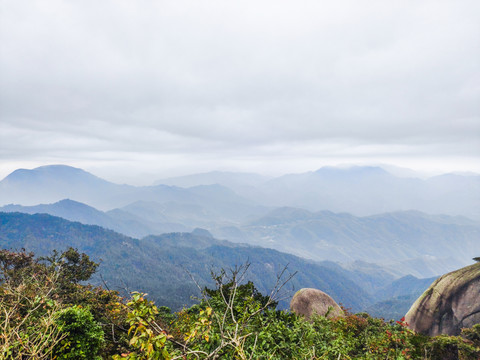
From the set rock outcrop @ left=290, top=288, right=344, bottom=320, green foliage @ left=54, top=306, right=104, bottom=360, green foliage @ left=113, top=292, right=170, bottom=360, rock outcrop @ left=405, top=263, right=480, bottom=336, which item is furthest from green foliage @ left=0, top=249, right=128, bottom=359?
rock outcrop @ left=405, top=263, right=480, bottom=336

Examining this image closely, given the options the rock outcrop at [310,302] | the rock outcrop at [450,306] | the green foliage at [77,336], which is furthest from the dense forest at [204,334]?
the rock outcrop at [310,302]

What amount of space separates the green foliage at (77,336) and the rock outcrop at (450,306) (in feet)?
114

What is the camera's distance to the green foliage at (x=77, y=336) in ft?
39.9

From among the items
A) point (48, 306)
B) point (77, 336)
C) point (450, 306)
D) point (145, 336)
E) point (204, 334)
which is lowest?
point (450, 306)

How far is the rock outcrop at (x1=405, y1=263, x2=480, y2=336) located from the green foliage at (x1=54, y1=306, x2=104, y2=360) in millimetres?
34692

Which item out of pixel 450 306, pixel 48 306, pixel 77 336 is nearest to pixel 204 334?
pixel 77 336

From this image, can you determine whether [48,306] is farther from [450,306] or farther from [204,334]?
[450,306]

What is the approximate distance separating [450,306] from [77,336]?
122 feet

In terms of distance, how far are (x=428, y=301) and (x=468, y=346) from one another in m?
18.2

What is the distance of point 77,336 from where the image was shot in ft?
41.2

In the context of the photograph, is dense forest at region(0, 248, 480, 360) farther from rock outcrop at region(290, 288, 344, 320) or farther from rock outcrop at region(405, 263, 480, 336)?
rock outcrop at region(290, 288, 344, 320)

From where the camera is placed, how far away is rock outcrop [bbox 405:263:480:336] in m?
28.0

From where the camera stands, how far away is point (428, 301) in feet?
104

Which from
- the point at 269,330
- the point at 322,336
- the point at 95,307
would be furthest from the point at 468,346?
the point at 95,307
